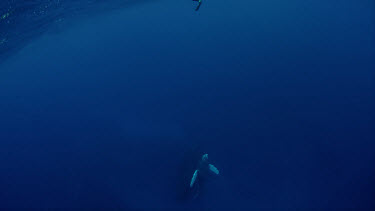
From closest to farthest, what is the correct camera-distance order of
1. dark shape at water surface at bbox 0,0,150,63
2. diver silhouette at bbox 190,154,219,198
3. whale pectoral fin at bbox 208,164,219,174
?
diver silhouette at bbox 190,154,219,198
whale pectoral fin at bbox 208,164,219,174
dark shape at water surface at bbox 0,0,150,63

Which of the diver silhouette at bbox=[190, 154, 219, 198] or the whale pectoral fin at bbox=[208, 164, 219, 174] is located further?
the whale pectoral fin at bbox=[208, 164, 219, 174]

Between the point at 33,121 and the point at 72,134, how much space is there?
7.91 m

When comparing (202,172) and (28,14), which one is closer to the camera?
(202,172)

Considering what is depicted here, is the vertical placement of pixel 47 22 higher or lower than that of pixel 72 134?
higher

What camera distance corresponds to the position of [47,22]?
20.3 m

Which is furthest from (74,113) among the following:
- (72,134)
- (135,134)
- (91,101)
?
(135,134)

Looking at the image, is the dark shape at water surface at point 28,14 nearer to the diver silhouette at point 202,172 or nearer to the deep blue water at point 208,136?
the deep blue water at point 208,136

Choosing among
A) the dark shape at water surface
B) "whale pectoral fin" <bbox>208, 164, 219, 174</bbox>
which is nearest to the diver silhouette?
"whale pectoral fin" <bbox>208, 164, 219, 174</bbox>

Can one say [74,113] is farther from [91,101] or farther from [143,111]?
[143,111]

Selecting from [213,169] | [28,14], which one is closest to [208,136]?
[213,169]

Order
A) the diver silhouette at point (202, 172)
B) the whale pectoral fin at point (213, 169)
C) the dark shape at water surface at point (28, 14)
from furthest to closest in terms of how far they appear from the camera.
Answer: the dark shape at water surface at point (28, 14), the whale pectoral fin at point (213, 169), the diver silhouette at point (202, 172)

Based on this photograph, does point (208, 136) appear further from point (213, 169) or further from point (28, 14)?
point (28, 14)

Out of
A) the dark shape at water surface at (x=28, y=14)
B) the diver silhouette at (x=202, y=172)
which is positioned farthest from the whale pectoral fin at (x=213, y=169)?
the dark shape at water surface at (x=28, y=14)

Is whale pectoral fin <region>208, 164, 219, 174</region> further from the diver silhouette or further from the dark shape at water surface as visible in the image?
the dark shape at water surface
